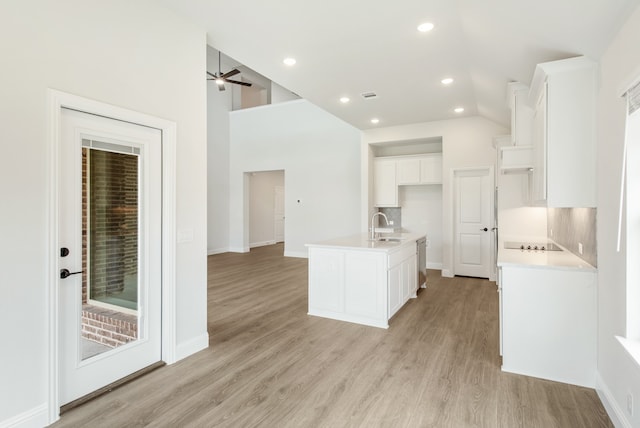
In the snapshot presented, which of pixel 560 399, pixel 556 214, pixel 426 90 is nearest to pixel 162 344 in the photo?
pixel 560 399

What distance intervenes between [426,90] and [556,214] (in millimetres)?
2364

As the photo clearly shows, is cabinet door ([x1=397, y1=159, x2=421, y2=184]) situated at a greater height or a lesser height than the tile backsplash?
greater

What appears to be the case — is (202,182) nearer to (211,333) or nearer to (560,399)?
(211,333)

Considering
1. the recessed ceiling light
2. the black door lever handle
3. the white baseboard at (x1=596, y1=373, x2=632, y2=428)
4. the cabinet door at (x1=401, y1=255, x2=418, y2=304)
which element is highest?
the recessed ceiling light

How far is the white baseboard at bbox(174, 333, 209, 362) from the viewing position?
298cm

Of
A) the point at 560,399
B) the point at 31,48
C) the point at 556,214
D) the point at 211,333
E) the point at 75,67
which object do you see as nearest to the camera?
the point at 31,48

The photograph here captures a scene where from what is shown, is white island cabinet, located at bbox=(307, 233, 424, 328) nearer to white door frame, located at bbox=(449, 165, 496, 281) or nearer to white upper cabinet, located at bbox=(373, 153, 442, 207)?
white door frame, located at bbox=(449, 165, 496, 281)

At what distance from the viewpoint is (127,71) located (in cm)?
257

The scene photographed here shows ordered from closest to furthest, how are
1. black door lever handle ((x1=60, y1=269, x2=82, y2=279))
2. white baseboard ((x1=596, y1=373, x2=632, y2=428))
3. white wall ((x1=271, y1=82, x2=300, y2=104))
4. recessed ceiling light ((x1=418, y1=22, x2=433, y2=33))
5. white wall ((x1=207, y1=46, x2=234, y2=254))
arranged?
white baseboard ((x1=596, y1=373, x2=632, y2=428))
black door lever handle ((x1=60, y1=269, x2=82, y2=279))
recessed ceiling light ((x1=418, y1=22, x2=433, y2=33))
white wall ((x1=207, y1=46, x2=234, y2=254))
white wall ((x1=271, y1=82, x2=300, y2=104))

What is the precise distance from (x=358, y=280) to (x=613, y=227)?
2.40 metres

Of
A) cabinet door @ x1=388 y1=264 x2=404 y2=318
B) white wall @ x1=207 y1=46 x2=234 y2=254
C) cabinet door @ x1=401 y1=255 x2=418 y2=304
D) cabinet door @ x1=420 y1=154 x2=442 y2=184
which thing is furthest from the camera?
white wall @ x1=207 y1=46 x2=234 y2=254

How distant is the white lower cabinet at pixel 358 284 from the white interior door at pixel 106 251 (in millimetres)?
1909

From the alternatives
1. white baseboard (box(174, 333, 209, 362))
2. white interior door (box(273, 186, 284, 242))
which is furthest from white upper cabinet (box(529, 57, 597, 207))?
white interior door (box(273, 186, 284, 242))

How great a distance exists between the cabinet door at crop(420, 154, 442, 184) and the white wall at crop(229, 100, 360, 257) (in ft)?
5.35
